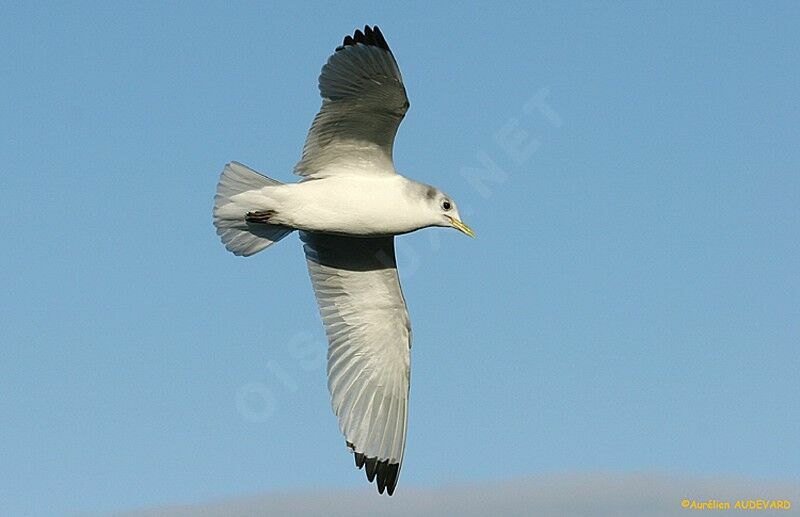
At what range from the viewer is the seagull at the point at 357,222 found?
10.1 m

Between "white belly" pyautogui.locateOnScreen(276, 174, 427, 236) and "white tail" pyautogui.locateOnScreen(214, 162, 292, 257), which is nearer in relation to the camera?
"white belly" pyautogui.locateOnScreen(276, 174, 427, 236)

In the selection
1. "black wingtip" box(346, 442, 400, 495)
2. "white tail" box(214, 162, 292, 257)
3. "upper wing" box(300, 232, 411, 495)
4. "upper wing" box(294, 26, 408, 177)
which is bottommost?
"black wingtip" box(346, 442, 400, 495)

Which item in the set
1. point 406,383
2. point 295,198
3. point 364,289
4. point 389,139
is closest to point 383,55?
point 389,139

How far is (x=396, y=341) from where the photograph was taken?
11586 millimetres

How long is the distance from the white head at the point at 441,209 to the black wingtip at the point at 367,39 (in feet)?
4.22

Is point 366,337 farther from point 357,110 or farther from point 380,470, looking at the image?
point 357,110

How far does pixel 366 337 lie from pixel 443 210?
61.2 inches

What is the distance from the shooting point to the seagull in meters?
10.1

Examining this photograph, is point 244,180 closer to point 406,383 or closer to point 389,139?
point 389,139

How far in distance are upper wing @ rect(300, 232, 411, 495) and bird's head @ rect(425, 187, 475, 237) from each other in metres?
0.77

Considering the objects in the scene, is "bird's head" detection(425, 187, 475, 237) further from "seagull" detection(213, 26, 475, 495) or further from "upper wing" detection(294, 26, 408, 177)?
"upper wing" detection(294, 26, 408, 177)

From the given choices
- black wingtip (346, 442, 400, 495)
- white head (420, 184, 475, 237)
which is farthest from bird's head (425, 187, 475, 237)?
black wingtip (346, 442, 400, 495)

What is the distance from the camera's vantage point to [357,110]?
1017 cm

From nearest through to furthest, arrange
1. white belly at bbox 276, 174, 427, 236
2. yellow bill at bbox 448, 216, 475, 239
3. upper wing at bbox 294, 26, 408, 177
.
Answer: upper wing at bbox 294, 26, 408, 177 → white belly at bbox 276, 174, 427, 236 → yellow bill at bbox 448, 216, 475, 239
